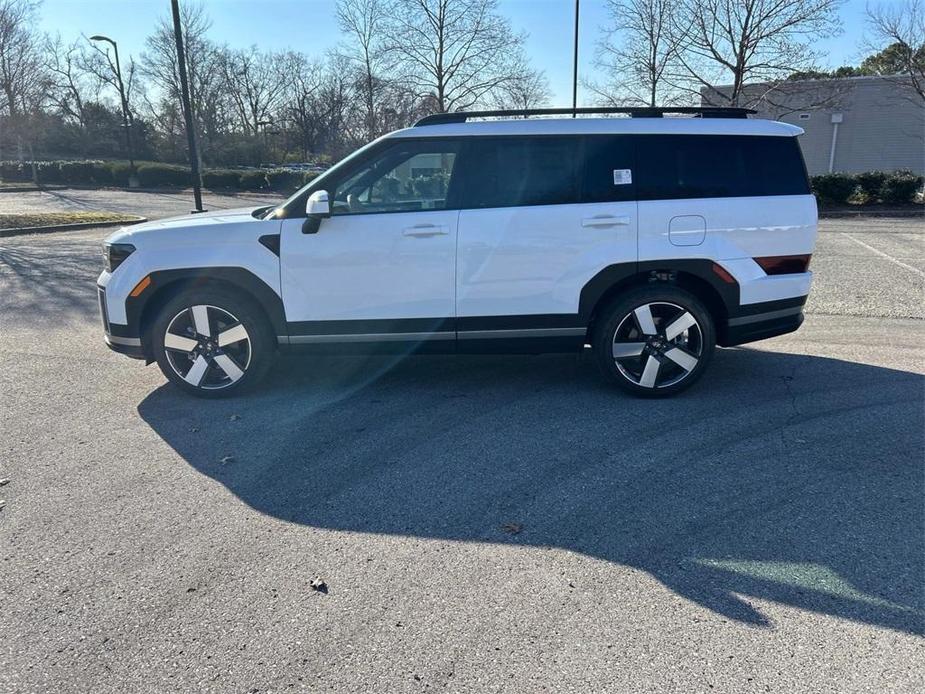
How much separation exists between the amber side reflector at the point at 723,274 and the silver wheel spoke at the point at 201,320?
3.68 m

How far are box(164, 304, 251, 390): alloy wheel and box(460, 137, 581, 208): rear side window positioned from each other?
193 centimetres

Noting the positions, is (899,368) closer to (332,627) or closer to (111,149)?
(332,627)

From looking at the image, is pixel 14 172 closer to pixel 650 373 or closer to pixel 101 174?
pixel 101 174

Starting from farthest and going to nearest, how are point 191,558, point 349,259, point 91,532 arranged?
point 349,259 → point 91,532 → point 191,558

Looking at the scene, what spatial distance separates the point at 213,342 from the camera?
5.07 metres

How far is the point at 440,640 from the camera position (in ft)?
8.46

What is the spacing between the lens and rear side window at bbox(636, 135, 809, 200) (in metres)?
4.92

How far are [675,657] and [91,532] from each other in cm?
271

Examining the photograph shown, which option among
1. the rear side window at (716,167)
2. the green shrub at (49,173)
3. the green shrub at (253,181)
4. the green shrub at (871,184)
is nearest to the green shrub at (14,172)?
the green shrub at (49,173)

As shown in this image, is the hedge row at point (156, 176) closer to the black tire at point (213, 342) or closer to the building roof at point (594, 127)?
the black tire at point (213, 342)

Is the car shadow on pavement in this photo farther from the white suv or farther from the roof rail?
the roof rail

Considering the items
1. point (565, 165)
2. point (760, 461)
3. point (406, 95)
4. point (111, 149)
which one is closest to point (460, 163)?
point (565, 165)

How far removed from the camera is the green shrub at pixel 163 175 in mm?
40034

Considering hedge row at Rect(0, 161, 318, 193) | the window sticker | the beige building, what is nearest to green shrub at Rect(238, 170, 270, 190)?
hedge row at Rect(0, 161, 318, 193)
